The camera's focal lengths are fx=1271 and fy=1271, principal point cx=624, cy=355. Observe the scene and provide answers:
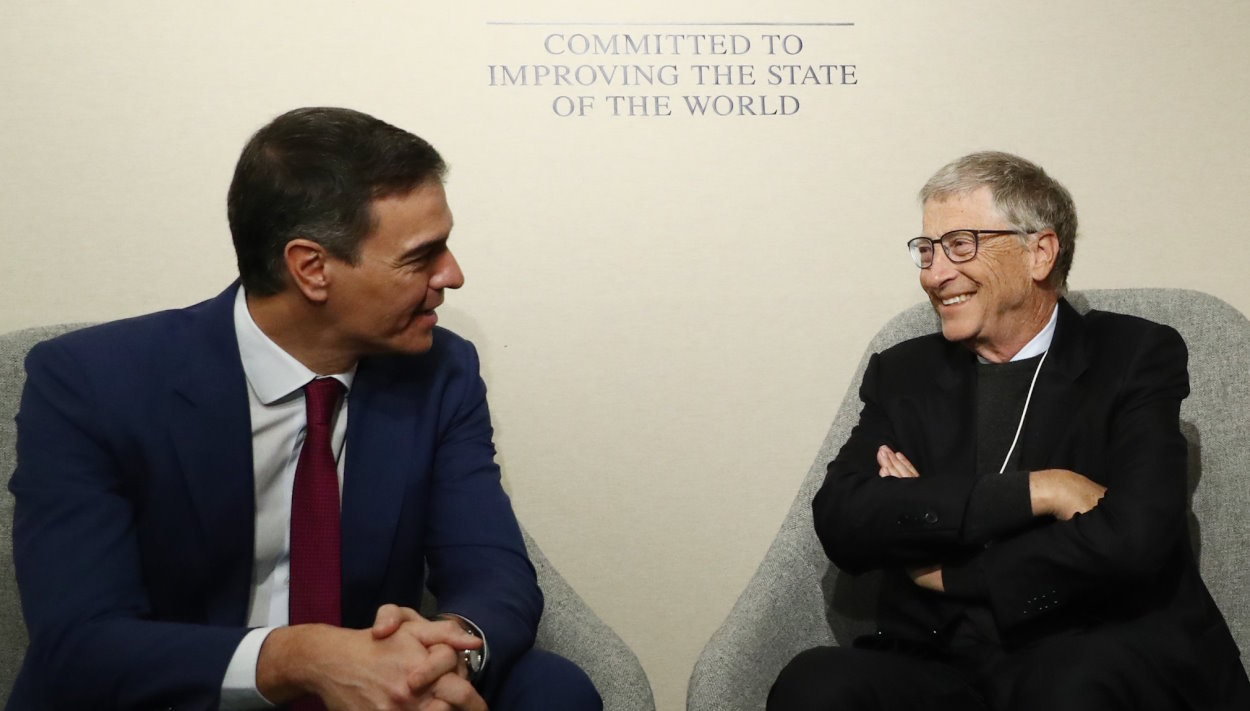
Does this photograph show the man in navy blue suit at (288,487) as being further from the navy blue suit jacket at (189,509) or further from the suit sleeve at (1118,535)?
the suit sleeve at (1118,535)

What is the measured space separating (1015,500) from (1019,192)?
0.55 metres

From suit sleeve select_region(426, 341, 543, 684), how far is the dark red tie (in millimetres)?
178

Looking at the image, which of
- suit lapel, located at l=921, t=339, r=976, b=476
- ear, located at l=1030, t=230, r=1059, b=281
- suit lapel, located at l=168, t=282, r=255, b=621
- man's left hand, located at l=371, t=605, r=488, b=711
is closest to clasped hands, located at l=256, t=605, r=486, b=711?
man's left hand, located at l=371, t=605, r=488, b=711

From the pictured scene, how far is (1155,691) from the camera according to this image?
74.0 inches

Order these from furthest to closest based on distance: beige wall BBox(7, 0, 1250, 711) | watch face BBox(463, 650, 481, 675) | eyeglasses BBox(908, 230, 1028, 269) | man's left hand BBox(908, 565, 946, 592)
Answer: beige wall BBox(7, 0, 1250, 711), eyeglasses BBox(908, 230, 1028, 269), man's left hand BBox(908, 565, 946, 592), watch face BBox(463, 650, 481, 675)

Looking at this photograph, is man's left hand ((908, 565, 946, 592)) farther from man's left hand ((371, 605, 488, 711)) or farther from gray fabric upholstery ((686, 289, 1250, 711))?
man's left hand ((371, 605, 488, 711))

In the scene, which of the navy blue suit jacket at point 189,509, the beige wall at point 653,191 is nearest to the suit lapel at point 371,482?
the navy blue suit jacket at point 189,509

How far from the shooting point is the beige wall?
8.21 feet

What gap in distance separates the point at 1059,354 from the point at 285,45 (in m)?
1.57

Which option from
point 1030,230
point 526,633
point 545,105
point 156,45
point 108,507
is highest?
point 156,45

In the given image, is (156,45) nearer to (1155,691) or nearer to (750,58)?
(750,58)

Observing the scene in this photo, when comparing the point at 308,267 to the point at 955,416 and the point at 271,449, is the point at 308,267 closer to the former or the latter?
the point at 271,449

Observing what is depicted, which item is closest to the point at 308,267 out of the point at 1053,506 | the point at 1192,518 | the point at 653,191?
the point at 653,191

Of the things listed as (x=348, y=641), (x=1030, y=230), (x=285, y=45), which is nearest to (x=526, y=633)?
(x=348, y=641)
